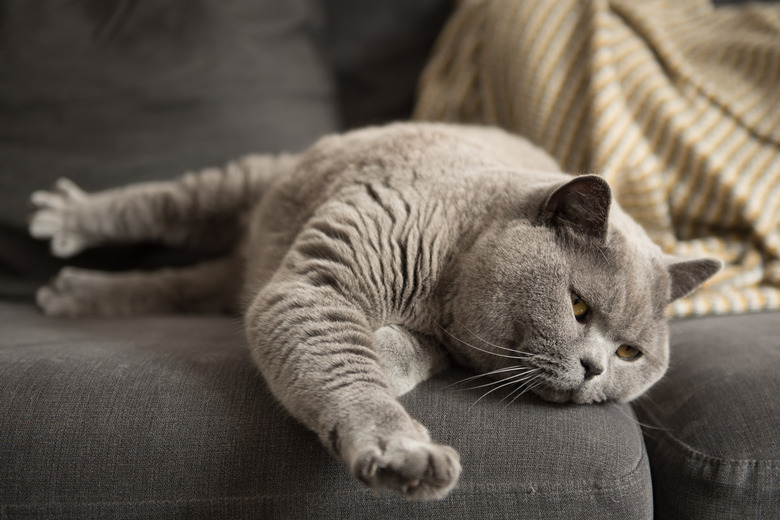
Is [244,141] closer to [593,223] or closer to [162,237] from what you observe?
[162,237]

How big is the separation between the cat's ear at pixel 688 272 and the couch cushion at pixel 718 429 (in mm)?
141

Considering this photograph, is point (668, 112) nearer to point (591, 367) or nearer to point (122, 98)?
point (591, 367)

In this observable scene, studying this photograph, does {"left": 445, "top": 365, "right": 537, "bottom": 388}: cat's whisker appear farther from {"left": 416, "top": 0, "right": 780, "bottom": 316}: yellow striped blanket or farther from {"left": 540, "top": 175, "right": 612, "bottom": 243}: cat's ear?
{"left": 416, "top": 0, "right": 780, "bottom": 316}: yellow striped blanket

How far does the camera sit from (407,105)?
205 cm

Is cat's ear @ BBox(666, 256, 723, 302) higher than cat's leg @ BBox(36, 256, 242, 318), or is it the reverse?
cat's ear @ BBox(666, 256, 723, 302)

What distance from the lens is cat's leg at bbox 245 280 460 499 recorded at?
2.48 feet

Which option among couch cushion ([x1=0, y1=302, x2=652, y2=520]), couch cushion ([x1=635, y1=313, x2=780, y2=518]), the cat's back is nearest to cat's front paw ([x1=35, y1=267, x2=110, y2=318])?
the cat's back

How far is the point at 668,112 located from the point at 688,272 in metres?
0.60

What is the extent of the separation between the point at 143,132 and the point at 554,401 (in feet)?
4.59

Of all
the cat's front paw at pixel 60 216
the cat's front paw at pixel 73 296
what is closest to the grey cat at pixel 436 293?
the cat's front paw at pixel 73 296

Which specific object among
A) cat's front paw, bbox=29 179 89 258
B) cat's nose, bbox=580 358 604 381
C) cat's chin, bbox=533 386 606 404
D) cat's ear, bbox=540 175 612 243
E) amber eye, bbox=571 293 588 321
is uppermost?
cat's ear, bbox=540 175 612 243

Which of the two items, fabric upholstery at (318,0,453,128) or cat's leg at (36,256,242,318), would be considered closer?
cat's leg at (36,256,242,318)

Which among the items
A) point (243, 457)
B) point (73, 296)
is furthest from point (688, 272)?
point (73, 296)

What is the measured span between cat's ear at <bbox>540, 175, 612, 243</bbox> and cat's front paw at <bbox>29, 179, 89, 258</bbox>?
1314mm
